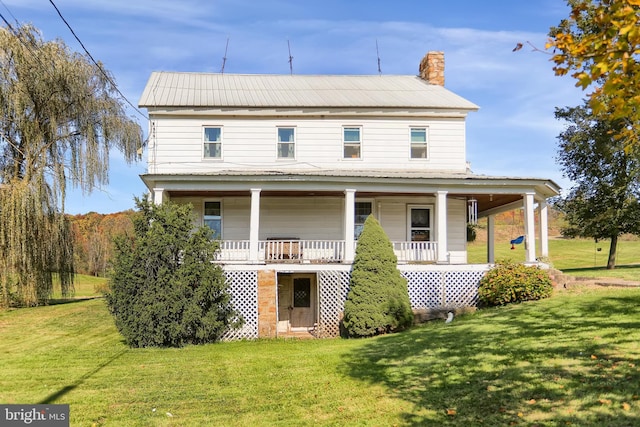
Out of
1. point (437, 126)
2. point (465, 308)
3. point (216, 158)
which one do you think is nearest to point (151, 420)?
point (465, 308)

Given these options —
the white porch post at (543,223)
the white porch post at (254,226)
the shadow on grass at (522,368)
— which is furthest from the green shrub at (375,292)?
the white porch post at (543,223)

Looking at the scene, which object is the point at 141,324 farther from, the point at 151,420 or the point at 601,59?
the point at 601,59

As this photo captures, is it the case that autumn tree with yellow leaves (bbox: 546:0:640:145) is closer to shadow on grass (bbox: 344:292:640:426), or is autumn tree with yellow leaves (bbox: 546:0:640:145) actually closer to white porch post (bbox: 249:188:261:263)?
shadow on grass (bbox: 344:292:640:426)

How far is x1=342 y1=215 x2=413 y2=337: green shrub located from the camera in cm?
1440

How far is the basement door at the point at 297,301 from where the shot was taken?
1900cm

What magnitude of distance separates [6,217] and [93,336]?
575 centimetres

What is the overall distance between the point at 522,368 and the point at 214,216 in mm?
13295

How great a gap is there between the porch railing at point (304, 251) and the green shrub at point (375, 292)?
1769 mm

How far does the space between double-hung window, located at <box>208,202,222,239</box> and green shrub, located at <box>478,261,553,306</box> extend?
8995mm

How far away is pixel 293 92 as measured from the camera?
21.3 meters

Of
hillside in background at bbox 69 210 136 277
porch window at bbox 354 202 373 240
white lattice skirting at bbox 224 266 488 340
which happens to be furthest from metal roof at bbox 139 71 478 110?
hillside in background at bbox 69 210 136 277

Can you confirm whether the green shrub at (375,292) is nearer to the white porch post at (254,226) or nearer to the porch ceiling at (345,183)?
the porch ceiling at (345,183)

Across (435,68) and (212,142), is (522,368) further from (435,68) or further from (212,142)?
(435,68)

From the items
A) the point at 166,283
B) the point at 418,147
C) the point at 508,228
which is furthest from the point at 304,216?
the point at 508,228
